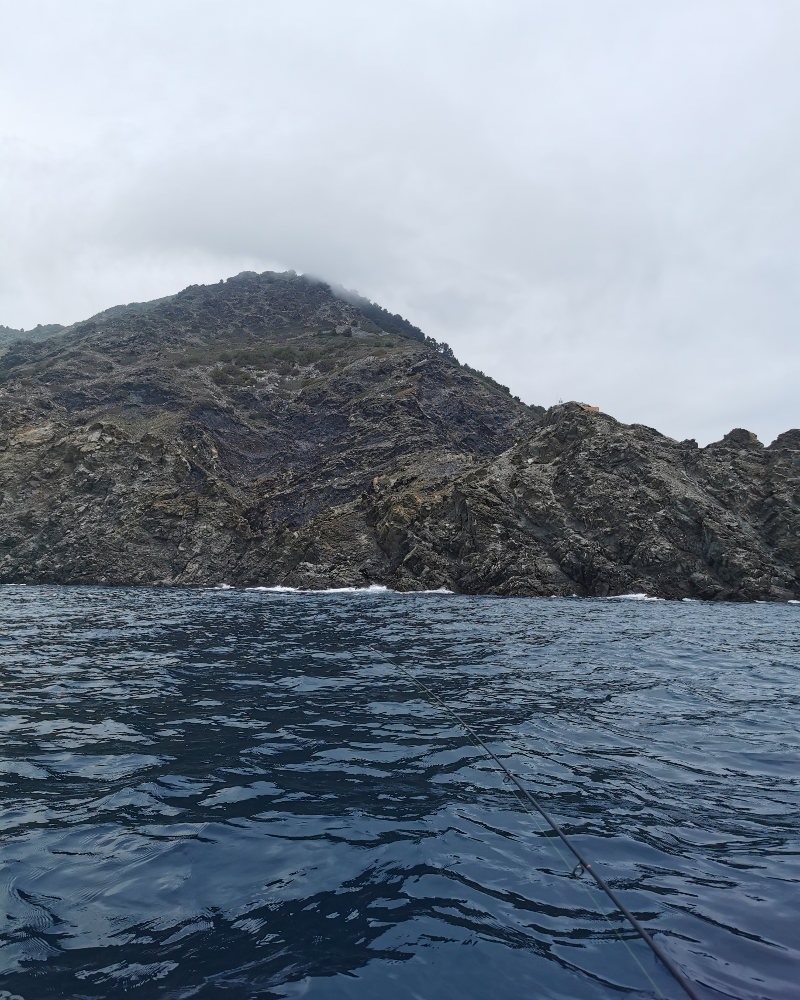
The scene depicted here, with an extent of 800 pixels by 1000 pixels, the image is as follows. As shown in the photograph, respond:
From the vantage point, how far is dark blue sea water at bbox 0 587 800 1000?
392 centimetres

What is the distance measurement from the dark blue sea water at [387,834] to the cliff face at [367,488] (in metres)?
31.8

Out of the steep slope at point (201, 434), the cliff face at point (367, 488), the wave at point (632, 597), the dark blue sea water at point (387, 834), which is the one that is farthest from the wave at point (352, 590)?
the dark blue sea water at point (387, 834)

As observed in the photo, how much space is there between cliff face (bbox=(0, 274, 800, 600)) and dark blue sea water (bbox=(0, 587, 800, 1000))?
1250 inches

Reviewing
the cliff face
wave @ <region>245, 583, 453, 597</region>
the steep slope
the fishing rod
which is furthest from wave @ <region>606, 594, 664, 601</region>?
the fishing rod

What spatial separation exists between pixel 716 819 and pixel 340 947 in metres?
4.48

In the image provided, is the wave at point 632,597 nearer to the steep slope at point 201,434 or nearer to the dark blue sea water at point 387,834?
the dark blue sea water at point 387,834

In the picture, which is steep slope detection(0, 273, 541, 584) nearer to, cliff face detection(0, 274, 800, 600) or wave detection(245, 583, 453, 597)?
cliff face detection(0, 274, 800, 600)

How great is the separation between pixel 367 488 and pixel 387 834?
58237mm

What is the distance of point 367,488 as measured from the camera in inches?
2510

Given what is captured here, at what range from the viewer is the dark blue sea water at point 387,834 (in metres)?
3.92

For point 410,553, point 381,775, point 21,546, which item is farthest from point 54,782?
point 21,546

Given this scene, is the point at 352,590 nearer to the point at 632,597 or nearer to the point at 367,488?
the point at 367,488

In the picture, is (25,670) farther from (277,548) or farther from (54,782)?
(277,548)

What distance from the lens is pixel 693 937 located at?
4250 millimetres
